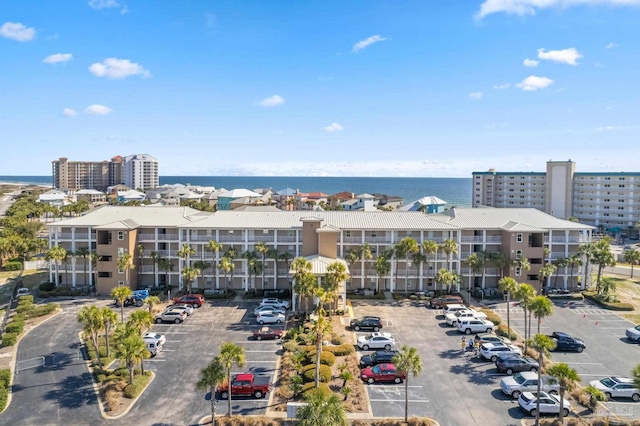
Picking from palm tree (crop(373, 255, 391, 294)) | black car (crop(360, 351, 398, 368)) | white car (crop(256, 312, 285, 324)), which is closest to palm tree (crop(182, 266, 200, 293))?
white car (crop(256, 312, 285, 324))

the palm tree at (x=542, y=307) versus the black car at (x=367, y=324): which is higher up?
the palm tree at (x=542, y=307)

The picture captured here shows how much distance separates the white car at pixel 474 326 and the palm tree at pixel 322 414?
25.4m

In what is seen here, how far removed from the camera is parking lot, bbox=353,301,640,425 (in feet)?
105

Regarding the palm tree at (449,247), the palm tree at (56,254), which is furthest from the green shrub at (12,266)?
the palm tree at (449,247)

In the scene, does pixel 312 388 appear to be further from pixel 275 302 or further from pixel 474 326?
pixel 275 302

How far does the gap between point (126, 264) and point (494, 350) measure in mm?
45455

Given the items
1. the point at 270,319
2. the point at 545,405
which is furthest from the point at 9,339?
the point at 545,405

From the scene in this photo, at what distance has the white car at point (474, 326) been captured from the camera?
47125mm

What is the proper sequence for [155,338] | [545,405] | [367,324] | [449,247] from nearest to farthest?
1. [545,405]
2. [155,338]
3. [367,324]
4. [449,247]

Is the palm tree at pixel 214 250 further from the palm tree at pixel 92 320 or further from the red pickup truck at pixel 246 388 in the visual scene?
the red pickup truck at pixel 246 388

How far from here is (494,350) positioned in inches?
1585

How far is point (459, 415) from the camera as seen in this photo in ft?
102

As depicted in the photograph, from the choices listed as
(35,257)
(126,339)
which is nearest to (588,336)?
(126,339)

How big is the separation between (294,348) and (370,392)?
989cm
